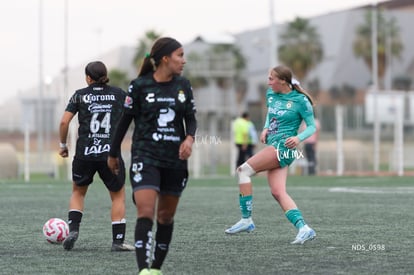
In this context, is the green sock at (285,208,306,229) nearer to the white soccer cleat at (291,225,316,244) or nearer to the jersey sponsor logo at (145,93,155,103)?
the white soccer cleat at (291,225,316,244)

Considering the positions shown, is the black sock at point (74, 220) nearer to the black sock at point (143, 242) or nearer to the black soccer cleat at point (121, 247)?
the black soccer cleat at point (121, 247)

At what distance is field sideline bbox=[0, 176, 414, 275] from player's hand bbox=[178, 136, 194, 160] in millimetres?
1145

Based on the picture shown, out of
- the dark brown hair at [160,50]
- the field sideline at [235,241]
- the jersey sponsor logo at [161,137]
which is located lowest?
the field sideline at [235,241]

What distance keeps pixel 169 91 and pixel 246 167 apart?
11.7 ft

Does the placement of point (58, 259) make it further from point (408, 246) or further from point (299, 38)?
point (299, 38)

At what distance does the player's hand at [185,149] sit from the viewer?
24.3ft

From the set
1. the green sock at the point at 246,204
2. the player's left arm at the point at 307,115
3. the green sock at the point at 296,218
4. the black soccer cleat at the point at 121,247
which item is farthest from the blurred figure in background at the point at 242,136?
the black soccer cleat at the point at 121,247

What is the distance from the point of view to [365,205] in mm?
16172

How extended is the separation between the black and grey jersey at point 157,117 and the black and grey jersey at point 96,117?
2456mm

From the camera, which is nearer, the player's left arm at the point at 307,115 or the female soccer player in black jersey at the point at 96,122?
the female soccer player in black jersey at the point at 96,122

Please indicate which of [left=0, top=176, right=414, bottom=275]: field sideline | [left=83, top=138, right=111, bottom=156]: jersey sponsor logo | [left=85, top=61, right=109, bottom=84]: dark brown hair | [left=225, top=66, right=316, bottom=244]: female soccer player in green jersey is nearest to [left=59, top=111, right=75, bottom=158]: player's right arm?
[left=83, top=138, right=111, bottom=156]: jersey sponsor logo

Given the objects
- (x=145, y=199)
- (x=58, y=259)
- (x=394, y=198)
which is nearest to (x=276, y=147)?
(x=58, y=259)

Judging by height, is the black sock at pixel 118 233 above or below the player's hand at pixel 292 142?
below

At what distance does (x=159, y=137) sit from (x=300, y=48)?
7952 cm
